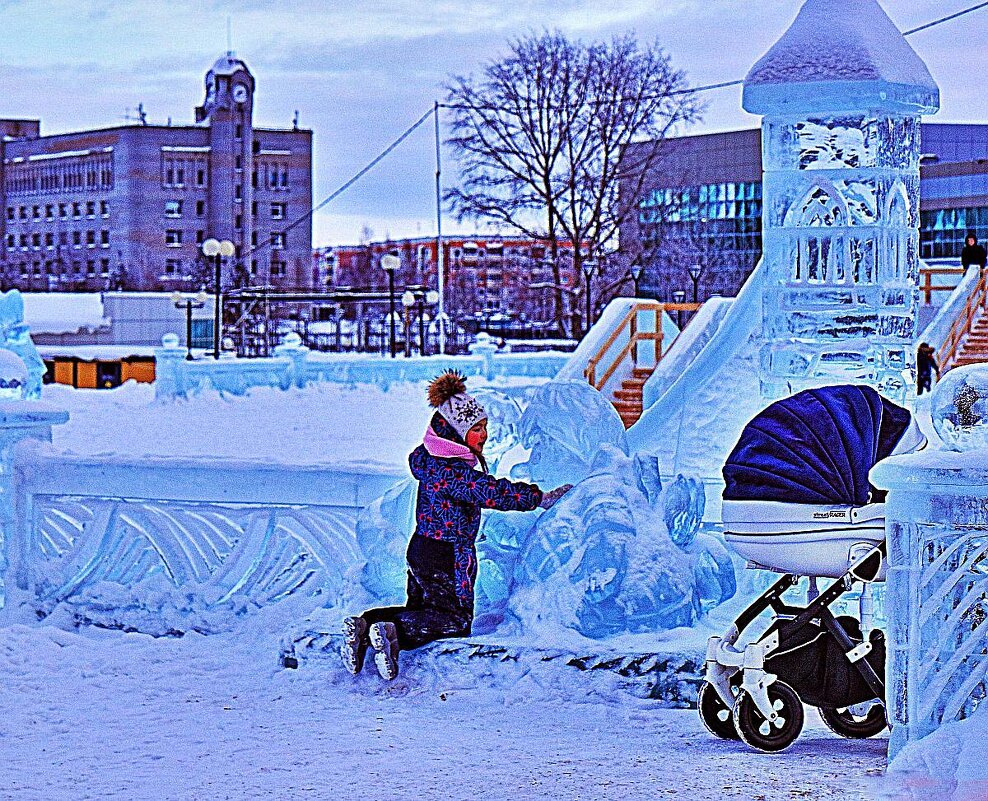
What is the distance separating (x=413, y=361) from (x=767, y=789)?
25.2 metres

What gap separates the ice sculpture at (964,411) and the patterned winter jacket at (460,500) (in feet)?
8.80

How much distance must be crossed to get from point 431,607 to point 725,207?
65602mm

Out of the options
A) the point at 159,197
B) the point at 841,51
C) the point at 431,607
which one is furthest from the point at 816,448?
the point at 159,197

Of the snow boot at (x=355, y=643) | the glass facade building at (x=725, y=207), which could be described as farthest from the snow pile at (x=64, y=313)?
the snow boot at (x=355, y=643)

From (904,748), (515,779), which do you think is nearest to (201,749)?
(515,779)

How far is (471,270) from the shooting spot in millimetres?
87812

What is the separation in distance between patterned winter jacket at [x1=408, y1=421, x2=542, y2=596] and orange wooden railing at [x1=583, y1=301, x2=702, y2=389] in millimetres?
14293

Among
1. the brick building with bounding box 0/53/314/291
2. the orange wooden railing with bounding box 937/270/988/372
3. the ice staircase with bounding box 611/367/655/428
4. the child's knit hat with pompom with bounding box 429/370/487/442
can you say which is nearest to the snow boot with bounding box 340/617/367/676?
the child's knit hat with pompom with bounding box 429/370/487/442

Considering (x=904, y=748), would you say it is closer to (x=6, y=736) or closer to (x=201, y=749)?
(x=201, y=749)

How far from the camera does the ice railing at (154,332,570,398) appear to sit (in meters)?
27.2

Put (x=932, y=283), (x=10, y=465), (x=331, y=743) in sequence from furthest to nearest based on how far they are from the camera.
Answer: (x=932, y=283) < (x=10, y=465) < (x=331, y=743)

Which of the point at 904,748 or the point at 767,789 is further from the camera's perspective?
the point at 767,789

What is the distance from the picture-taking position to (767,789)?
17.0 ft

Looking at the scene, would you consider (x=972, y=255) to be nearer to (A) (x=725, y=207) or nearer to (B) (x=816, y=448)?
(B) (x=816, y=448)
